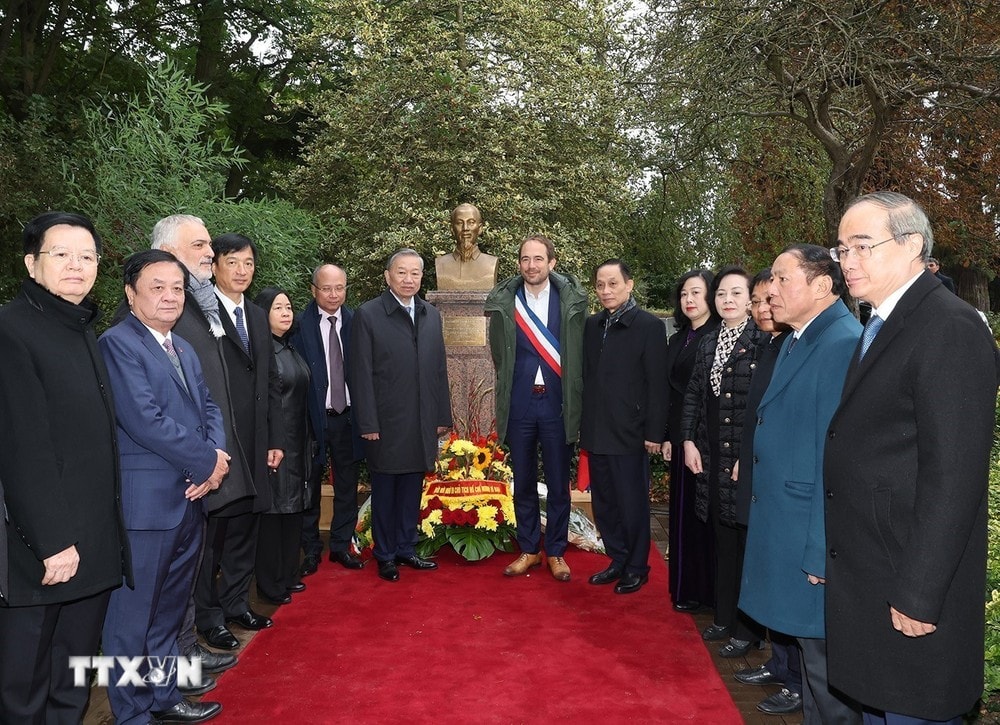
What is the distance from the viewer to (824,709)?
2863 mm

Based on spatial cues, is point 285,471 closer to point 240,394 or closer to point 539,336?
point 240,394

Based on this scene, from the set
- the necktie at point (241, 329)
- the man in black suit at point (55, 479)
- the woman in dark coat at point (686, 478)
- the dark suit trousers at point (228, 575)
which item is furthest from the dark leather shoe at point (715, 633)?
Answer: the man in black suit at point (55, 479)

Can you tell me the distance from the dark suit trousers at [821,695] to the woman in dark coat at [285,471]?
2.95m

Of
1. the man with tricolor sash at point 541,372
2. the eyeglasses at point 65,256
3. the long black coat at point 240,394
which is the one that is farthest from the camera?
the man with tricolor sash at point 541,372

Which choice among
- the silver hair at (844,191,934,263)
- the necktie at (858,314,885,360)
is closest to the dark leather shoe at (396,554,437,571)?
the necktie at (858,314,885,360)

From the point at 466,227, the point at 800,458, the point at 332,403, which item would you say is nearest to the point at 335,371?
the point at 332,403

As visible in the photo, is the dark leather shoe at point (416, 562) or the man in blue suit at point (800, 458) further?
the dark leather shoe at point (416, 562)

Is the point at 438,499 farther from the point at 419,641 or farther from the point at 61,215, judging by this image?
the point at 61,215

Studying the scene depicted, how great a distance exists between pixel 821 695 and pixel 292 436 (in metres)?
3.19

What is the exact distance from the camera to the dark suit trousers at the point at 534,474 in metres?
5.54

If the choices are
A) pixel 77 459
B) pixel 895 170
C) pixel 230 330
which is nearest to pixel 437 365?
pixel 230 330

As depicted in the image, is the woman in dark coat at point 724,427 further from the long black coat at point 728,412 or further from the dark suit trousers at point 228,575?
the dark suit trousers at point 228,575

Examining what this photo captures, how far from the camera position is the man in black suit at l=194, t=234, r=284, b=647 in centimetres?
432

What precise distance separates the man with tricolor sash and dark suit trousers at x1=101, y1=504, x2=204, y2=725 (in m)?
2.48
